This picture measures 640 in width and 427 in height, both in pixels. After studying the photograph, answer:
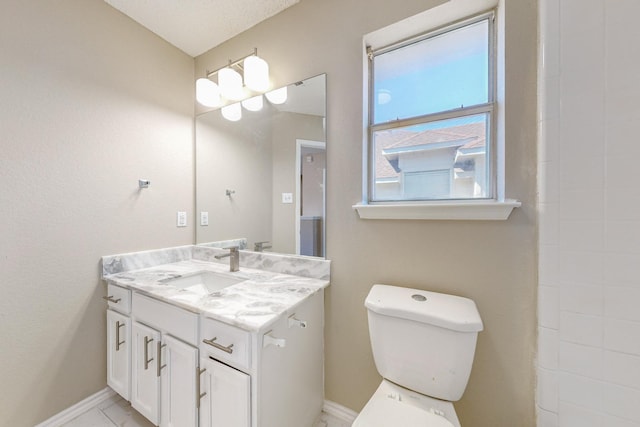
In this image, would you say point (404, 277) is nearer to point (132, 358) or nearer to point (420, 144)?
point (420, 144)

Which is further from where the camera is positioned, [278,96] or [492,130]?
[278,96]

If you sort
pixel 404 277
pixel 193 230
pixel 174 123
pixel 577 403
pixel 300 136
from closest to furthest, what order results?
pixel 577 403 < pixel 404 277 < pixel 300 136 < pixel 174 123 < pixel 193 230

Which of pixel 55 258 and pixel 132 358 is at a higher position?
pixel 55 258

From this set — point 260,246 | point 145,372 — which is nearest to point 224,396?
point 145,372

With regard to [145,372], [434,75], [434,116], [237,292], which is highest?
[434,75]

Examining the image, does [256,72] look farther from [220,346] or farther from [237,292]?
[220,346]

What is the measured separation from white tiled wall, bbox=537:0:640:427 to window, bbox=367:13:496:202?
0.23 metres

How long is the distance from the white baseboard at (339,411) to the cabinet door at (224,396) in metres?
0.65

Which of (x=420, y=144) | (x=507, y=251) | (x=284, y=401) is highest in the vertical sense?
(x=420, y=144)

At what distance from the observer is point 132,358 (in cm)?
124

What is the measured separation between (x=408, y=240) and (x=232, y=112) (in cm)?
153

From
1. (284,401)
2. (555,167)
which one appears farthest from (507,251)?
(284,401)

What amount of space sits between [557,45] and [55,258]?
2.46 m

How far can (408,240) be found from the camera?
112 cm
